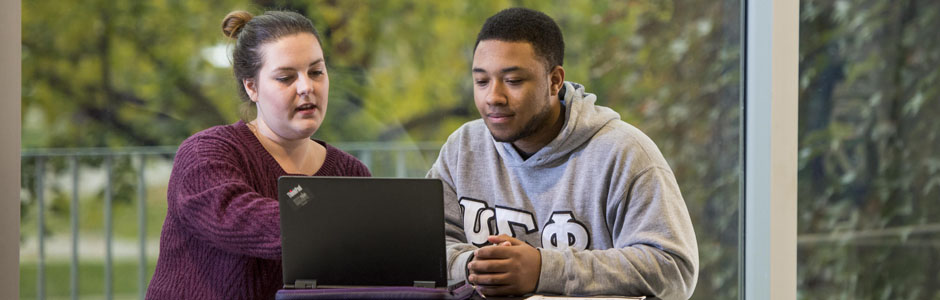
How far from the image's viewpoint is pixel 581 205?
1.57 metres

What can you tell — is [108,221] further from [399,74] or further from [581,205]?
[581,205]

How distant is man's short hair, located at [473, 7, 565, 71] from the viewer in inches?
61.8

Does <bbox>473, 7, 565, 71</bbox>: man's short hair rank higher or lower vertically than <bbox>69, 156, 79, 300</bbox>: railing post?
higher

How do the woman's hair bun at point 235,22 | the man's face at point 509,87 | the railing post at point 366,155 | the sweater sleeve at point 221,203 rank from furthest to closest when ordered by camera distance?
the railing post at point 366,155 → the woman's hair bun at point 235,22 → the man's face at point 509,87 → the sweater sleeve at point 221,203

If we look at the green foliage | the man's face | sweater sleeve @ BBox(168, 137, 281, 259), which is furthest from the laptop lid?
the green foliage

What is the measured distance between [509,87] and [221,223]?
1.87 ft

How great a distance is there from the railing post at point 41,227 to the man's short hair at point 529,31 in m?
1.47

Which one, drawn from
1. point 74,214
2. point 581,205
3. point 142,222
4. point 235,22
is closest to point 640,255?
point 581,205

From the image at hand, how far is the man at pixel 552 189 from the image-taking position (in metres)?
1.40

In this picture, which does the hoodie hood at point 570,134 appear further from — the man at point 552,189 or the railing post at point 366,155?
the railing post at point 366,155

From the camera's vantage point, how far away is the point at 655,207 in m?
1.48

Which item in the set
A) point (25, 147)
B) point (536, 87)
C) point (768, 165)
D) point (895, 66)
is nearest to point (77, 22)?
point (25, 147)

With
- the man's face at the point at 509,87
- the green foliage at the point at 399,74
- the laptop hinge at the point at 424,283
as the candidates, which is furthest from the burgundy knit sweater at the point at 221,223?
the green foliage at the point at 399,74

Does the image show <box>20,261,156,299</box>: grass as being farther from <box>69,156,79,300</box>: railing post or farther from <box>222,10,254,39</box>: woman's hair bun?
<box>222,10,254,39</box>: woman's hair bun
